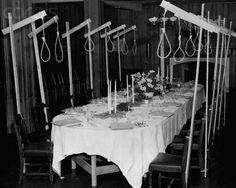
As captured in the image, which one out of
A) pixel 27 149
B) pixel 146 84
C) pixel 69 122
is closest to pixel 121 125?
pixel 69 122

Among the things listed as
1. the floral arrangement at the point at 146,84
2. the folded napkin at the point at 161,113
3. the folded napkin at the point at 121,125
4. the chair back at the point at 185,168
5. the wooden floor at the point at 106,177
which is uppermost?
the floral arrangement at the point at 146,84

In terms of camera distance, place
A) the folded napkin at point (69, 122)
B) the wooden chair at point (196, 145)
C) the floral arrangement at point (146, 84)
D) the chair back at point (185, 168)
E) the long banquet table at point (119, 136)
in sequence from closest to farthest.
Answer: the chair back at point (185, 168) < the long banquet table at point (119, 136) < the folded napkin at point (69, 122) < the wooden chair at point (196, 145) < the floral arrangement at point (146, 84)

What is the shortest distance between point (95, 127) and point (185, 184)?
117cm

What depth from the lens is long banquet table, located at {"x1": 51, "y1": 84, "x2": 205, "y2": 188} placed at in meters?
4.25

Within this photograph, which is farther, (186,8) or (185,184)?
(186,8)

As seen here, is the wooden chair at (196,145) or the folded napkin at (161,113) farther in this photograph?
the folded napkin at (161,113)

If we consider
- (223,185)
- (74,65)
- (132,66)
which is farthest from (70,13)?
(223,185)

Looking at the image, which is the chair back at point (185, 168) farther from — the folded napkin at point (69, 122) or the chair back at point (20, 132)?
the chair back at point (20, 132)

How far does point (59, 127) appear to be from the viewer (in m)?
4.64

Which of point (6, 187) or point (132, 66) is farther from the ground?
point (132, 66)

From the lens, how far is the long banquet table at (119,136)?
4.25 meters

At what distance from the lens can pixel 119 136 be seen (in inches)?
168

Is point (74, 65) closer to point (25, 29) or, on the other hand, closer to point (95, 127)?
point (25, 29)

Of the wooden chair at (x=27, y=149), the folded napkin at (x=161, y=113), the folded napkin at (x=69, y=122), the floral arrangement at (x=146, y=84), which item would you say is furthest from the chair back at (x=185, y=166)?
the floral arrangement at (x=146, y=84)
